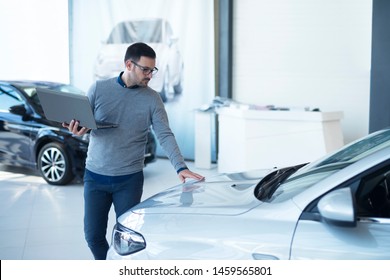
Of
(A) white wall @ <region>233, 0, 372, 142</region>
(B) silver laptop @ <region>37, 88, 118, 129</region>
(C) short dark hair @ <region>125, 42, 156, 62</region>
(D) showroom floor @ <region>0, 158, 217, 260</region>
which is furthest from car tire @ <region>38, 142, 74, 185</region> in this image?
(C) short dark hair @ <region>125, 42, 156, 62</region>

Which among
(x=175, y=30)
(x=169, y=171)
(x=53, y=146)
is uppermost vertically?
(x=175, y=30)

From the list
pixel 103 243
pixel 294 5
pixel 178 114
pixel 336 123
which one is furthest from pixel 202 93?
pixel 103 243

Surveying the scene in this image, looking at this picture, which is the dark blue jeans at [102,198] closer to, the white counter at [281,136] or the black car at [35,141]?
the black car at [35,141]

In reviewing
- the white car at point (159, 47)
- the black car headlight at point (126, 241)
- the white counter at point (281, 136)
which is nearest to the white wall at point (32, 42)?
the white car at point (159, 47)

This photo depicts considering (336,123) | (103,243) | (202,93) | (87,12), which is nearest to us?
(103,243)

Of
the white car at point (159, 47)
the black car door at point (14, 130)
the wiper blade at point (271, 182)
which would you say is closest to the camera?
the wiper blade at point (271, 182)

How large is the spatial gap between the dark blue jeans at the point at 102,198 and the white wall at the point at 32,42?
8531 millimetres

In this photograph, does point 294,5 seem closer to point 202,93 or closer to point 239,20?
point 239,20

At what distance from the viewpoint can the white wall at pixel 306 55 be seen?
9.08 meters

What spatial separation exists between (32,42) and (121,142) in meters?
9.14

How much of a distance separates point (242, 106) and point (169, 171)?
1.78 m

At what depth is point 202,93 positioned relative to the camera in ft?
34.5

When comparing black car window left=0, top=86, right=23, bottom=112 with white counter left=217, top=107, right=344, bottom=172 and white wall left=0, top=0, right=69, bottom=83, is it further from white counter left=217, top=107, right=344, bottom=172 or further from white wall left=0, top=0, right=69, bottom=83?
white wall left=0, top=0, right=69, bottom=83

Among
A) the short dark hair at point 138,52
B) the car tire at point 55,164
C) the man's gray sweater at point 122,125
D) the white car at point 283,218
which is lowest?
the car tire at point 55,164
